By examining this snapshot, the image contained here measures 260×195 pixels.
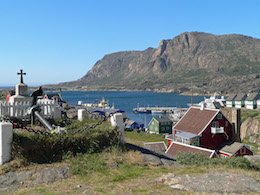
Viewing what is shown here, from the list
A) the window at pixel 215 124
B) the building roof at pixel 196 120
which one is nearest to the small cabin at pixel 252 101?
the building roof at pixel 196 120

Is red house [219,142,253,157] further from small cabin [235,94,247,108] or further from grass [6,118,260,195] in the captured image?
small cabin [235,94,247,108]

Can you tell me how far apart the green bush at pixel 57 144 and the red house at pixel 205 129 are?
85.3 feet

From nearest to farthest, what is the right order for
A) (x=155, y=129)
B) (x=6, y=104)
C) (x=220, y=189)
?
(x=220, y=189) → (x=6, y=104) → (x=155, y=129)

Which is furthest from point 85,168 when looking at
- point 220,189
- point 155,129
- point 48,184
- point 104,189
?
point 155,129

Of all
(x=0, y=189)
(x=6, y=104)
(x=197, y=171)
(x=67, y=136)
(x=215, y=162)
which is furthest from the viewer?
(x=6, y=104)

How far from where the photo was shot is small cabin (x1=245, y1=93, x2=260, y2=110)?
94.8 meters

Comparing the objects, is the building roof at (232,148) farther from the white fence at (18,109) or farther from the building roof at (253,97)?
the building roof at (253,97)

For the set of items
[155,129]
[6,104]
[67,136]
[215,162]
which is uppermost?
[6,104]

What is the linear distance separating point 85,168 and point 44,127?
14.0 ft

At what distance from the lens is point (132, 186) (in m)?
10.2

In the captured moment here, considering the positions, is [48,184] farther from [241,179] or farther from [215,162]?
[215,162]

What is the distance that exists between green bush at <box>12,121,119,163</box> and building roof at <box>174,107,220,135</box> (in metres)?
26.9

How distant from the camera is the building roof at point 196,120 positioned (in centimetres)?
3969

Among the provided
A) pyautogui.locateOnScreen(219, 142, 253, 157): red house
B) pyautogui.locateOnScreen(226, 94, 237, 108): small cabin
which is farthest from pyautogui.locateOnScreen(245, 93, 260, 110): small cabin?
pyautogui.locateOnScreen(219, 142, 253, 157): red house
